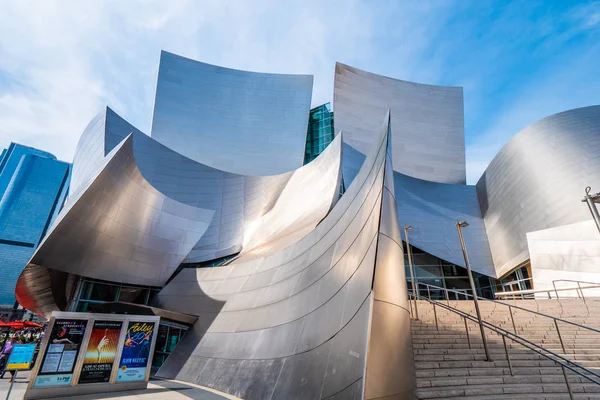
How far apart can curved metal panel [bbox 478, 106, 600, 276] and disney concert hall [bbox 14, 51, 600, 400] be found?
0.28 feet

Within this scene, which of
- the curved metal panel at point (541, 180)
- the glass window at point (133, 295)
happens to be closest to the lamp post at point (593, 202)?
the curved metal panel at point (541, 180)

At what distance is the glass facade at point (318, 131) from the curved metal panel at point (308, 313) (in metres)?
23.5

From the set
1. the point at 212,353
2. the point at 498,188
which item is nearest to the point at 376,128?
the point at 498,188

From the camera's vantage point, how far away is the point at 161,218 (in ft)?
40.7

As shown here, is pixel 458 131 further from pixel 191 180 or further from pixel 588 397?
pixel 588 397

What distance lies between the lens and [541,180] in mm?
17000

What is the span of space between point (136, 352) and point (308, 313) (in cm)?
398

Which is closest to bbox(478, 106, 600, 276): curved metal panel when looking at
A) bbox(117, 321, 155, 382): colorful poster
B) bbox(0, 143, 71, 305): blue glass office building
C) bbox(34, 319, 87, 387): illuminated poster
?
bbox(117, 321, 155, 382): colorful poster

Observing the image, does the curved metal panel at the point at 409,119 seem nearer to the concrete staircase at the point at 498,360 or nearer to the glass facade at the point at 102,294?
the concrete staircase at the point at 498,360

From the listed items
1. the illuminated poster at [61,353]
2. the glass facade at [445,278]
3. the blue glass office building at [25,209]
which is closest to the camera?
the illuminated poster at [61,353]

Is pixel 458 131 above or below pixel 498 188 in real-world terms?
above

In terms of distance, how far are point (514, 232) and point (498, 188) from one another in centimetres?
371

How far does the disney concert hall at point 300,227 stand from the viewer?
13.7ft

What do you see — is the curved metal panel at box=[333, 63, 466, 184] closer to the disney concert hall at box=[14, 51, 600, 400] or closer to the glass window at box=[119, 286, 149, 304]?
the disney concert hall at box=[14, 51, 600, 400]
